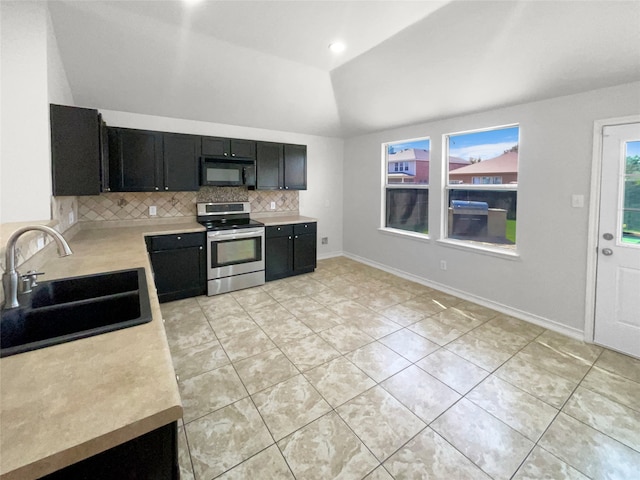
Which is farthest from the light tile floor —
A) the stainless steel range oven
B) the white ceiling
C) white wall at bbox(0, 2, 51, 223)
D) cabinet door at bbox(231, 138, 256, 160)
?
the white ceiling

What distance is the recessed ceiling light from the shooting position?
296 cm

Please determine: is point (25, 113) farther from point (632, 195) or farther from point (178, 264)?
point (632, 195)

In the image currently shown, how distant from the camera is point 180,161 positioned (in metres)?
3.93

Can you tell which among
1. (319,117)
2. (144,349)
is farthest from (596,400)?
(319,117)

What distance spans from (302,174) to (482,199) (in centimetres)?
268

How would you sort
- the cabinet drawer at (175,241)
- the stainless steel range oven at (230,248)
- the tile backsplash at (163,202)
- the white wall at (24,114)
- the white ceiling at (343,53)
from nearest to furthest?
the white wall at (24,114) → the white ceiling at (343,53) → the cabinet drawer at (175,241) → the tile backsplash at (163,202) → the stainless steel range oven at (230,248)

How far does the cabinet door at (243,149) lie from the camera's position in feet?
14.1

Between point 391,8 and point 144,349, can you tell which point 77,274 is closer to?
point 144,349

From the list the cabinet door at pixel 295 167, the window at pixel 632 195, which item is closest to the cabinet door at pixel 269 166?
the cabinet door at pixel 295 167

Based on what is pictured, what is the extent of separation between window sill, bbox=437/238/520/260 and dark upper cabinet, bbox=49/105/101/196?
3968 mm

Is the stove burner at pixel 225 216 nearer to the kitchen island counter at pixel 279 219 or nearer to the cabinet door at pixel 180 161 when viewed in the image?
the kitchen island counter at pixel 279 219

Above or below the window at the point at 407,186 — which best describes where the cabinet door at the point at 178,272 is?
below

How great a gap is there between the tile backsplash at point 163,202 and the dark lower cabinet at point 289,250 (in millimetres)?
689

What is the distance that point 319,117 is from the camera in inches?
187
